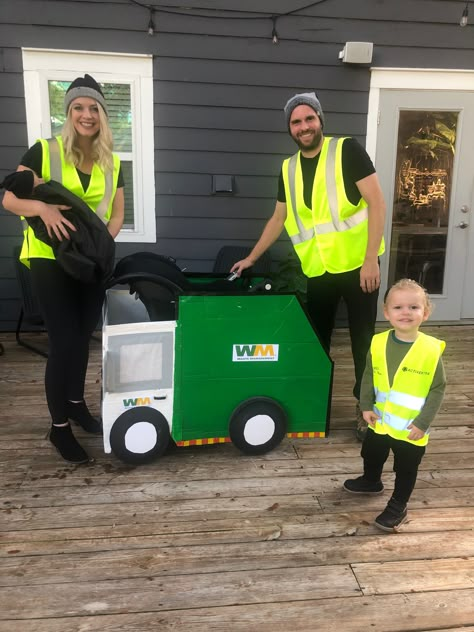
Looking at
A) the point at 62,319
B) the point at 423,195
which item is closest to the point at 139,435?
the point at 62,319

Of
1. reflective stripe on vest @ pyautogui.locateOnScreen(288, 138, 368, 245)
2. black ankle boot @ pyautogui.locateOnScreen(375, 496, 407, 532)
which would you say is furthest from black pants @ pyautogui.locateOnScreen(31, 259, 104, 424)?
black ankle boot @ pyautogui.locateOnScreen(375, 496, 407, 532)

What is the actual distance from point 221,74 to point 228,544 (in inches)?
133

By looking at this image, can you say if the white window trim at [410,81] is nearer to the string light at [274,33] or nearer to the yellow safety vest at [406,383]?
the string light at [274,33]

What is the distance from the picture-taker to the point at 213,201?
4.13m

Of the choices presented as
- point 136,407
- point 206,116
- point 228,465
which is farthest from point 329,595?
point 206,116

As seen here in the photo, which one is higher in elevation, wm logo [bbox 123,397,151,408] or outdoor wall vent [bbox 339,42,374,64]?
outdoor wall vent [bbox 339,42,374,64]

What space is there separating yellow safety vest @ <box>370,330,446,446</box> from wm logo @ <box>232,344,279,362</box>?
50 centimetres

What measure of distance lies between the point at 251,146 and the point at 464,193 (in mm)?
1839

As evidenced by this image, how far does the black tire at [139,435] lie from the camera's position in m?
2.13

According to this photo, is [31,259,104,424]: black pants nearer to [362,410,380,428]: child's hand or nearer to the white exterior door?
[362,410,380,428]: child's hand

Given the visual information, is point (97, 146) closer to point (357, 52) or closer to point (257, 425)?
point (257, 425)

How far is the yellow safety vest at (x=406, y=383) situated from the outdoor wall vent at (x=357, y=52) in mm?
2899

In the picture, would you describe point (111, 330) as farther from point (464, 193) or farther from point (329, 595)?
point (464, 193)

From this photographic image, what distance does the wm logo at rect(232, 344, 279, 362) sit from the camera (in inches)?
85.0
